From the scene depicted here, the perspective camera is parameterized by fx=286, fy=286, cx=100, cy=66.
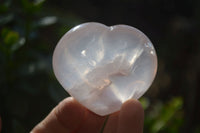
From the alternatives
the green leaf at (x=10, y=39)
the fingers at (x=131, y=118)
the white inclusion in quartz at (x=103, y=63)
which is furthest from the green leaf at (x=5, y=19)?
the fingers at (x=131, y=118)

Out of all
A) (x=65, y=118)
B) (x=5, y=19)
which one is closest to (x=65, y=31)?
(x=5, y=19)

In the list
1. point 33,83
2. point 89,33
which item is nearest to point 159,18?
point 33,83

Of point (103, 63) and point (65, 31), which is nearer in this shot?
point (103, 63)

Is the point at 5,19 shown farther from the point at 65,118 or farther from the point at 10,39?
the point at 65,118

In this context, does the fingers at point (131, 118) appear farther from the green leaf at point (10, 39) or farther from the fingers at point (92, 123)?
the green leaf at point (10, 39)

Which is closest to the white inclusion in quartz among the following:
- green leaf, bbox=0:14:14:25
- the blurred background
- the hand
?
the hand
